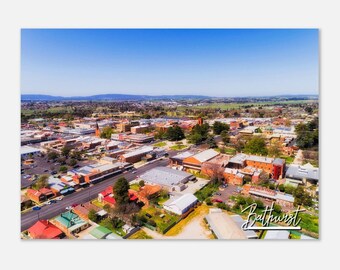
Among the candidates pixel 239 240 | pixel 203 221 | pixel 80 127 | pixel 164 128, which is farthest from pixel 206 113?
pixel 239 240

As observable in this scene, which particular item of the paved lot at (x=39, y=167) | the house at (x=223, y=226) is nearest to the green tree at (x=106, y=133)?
the paved lot at (x=39, y=167)

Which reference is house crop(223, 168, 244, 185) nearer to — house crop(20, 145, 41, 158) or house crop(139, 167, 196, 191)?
house crop(139, 167, 196, 191)

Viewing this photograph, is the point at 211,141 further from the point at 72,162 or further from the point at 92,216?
the point at 92,216

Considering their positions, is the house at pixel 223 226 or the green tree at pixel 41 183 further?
the green tree at pixel 41 183

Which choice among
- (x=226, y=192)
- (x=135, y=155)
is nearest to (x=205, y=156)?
(x=226, y=192)

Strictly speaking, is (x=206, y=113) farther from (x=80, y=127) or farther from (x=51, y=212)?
(x=51, y=212)

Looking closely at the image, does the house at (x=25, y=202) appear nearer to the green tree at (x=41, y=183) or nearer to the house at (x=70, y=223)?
the green tree at (x=41, y=183)
